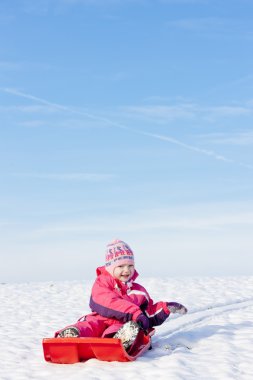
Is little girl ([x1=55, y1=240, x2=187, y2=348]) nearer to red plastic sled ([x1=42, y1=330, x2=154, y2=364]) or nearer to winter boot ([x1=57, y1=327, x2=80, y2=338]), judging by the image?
winter boot ([x1=57, y1=327, x2=80, y2=338])

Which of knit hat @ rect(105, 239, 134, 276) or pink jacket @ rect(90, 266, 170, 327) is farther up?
knit hat @ rect(105, 239, 134, 276)

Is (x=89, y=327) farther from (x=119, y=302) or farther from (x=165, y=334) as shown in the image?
(x=165, y=334)

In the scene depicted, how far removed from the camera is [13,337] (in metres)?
9.32

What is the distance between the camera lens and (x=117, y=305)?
7.41 m

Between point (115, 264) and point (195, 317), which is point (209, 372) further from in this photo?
point (195, 317)

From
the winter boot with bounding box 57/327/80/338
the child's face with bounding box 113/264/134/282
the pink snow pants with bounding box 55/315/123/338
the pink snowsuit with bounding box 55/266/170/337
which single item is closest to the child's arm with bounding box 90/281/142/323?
the pink snowsuit with bounding box 55/266/170/337

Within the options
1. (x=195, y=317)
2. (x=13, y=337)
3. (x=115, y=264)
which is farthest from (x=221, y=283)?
(x=115, y=264)

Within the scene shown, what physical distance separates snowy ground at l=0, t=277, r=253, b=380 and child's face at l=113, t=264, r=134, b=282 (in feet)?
3.12

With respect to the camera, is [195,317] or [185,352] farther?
[195,317]

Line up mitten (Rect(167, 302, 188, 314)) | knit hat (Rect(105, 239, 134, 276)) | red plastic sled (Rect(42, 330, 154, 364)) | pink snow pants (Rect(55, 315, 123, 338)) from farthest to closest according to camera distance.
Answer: mitten (Rect(167, 302, 188, 314)) → knit hat (Rect(105, 239, 134, 276)) → pink snow pants (Rect(55, 315, 123, 338)) → red plastic sled (Rect(42, 330, 154, 364))

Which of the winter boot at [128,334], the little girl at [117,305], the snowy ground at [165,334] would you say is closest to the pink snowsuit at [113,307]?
the little girl at [117,305]

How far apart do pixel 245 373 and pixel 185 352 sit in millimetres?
1005

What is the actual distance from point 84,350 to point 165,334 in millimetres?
2209

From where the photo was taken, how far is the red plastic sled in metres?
6.96
